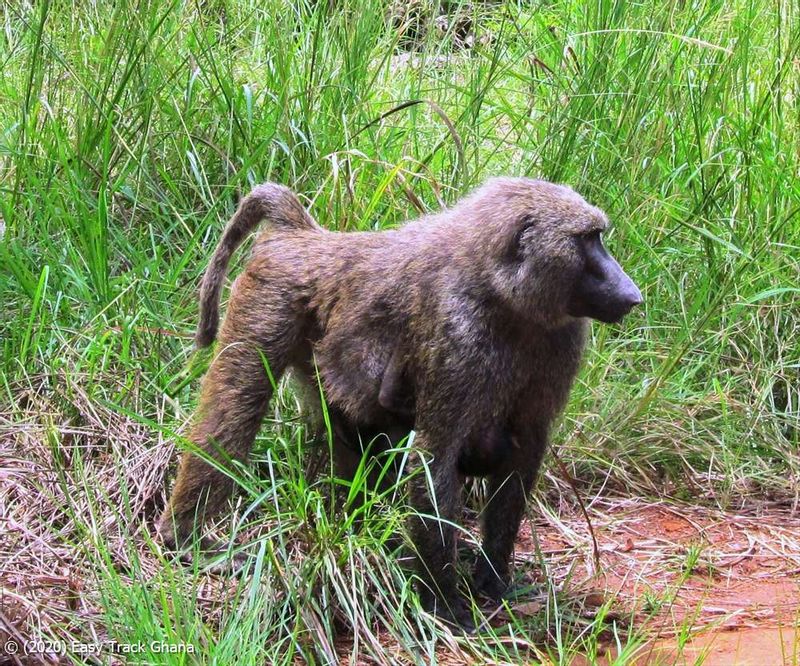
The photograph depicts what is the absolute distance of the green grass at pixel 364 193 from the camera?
163 inches

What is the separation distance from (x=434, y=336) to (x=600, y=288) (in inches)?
19.4

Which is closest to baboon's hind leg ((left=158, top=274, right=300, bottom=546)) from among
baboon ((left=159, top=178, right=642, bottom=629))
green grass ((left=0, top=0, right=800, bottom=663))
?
baboon ((left=159, top=178, right=642, bottom=629))

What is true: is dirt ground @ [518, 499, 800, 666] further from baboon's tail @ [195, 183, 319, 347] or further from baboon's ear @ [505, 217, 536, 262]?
baboon's tail @ [195, 183, 319, 347]

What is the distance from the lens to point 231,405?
3.75m

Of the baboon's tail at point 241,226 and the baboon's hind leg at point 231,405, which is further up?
the baboon's tail at point 241,226

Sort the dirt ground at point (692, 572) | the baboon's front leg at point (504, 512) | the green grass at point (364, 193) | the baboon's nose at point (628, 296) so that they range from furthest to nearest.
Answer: the green grass at point (364, 193), the baboon's front leg at point (504, 512), the baboon's nose at point (628, 296), the dirt ground at point (692, 572)

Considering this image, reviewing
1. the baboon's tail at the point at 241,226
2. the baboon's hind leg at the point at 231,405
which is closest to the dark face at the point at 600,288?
the baboon's hind leg at the point at 231,405

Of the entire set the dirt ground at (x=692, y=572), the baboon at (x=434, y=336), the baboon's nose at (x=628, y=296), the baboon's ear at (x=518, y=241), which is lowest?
the dirt ground at (x=692, y=572)

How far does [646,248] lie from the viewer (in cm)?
459

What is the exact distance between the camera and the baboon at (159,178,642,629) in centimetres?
338

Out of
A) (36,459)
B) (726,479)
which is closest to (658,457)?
(726,479)

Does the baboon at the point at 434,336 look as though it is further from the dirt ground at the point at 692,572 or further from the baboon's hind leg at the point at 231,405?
the dirt ground at the point at 692,572

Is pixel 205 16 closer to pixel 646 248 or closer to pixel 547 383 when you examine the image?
pixel 646 248

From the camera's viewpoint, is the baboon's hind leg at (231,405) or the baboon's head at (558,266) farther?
the baboon's hind leg at (231,405)
